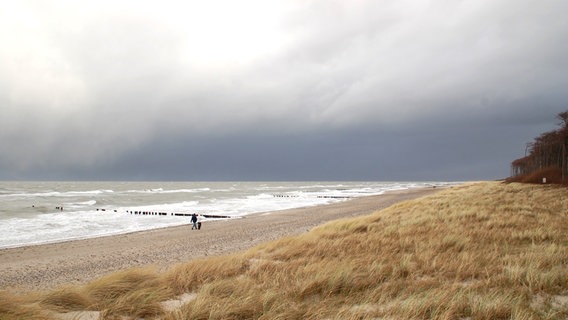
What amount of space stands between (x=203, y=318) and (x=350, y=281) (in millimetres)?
2707

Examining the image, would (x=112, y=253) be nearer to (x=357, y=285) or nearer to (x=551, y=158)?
(x=357, y=285)

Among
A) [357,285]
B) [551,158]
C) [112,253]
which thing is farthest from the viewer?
[551,158]

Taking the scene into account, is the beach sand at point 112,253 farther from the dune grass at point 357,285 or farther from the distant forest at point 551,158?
the distant forest at point 551,158

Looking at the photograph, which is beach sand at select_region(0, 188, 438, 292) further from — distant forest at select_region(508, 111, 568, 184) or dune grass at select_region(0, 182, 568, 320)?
distant forest at select_region(508, 111, 568, 184)

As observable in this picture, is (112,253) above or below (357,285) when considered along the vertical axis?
below

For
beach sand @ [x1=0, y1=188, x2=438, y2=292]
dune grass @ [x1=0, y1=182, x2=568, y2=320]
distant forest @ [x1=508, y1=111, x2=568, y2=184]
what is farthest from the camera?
distant forest @ [x1=508, y1=111, x2=568, y2=184]

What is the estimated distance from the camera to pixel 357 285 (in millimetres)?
6609

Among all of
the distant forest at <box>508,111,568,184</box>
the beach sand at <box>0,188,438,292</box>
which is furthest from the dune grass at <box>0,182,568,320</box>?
the distant forest at <box>508,111,568,184</box>

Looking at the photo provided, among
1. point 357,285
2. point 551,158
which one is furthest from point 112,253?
point 551,158

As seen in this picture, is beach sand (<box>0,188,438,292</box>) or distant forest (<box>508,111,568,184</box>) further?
distant forest (<box>508,111,568,184</box>)

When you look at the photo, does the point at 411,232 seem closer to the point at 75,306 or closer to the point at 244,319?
the point at 244,319

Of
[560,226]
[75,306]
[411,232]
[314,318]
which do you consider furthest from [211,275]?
[560,226]

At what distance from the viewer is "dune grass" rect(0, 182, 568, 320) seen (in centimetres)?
526

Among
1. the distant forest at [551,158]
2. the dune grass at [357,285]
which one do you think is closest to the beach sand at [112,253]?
the dune grass at [357,285]
